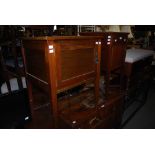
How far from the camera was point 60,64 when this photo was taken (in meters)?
1.10

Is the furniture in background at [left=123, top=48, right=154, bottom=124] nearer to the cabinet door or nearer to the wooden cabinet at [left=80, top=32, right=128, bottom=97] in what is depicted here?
the wooden cabinet at [left=80, top=32, right=128, bottom=97]

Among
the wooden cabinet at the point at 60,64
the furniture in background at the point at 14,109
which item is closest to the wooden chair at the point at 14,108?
the furniture in background at the point at 14,109

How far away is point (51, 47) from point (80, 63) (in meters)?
0.37

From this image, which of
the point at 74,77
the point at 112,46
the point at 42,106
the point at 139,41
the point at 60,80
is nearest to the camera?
the point at 60,80

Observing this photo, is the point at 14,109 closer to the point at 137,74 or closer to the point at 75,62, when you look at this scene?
the point at 75,62

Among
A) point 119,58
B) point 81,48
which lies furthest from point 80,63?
point 119,58

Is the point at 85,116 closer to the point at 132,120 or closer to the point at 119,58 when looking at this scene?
the point at 119,58

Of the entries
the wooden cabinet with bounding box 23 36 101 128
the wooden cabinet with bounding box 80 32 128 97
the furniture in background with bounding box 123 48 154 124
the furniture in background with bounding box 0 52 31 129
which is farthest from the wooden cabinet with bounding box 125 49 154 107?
the furniture in background with bounding box 0 52 31 129

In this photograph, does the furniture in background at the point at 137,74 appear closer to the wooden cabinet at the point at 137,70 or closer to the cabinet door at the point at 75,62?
the wooden cabinet at the point at 137,70

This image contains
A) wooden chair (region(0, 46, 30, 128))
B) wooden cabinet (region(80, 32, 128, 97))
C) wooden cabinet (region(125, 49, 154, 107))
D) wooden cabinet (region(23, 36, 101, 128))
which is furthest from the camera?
wooden cabinet (region(125, 49, 154, 107))

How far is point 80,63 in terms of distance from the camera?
1.28 metres

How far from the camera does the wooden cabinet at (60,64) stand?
1.03 m

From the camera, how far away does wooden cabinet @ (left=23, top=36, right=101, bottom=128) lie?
40.6 inches

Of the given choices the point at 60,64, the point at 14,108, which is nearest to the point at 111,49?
the point at 60,64
